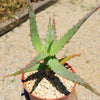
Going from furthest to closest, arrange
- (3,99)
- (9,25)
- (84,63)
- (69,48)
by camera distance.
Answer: (9,25)
(69,48)
(84,63)
(3,99)

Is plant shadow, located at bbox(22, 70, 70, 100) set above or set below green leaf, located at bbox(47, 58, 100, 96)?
below

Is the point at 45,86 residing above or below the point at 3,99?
above

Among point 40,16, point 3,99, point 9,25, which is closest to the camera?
point 3,99

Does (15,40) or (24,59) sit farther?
(15,40)

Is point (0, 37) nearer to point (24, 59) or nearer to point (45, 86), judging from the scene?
point (24, 59)

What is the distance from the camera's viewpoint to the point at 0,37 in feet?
10.8

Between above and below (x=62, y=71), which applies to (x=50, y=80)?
below

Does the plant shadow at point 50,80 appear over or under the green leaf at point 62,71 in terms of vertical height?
under

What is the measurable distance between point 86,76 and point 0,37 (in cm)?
186

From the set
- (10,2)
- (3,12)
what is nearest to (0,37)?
(3,12)

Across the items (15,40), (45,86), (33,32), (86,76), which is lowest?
(86,76)

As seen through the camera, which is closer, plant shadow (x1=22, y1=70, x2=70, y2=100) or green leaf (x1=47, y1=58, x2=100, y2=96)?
green leaf (x1=47, y1=58, x2=100, y2=96)

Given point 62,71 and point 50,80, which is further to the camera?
point 50,80

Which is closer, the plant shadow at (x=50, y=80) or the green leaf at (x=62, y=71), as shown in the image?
the green leaf at (x=62, y=71)
